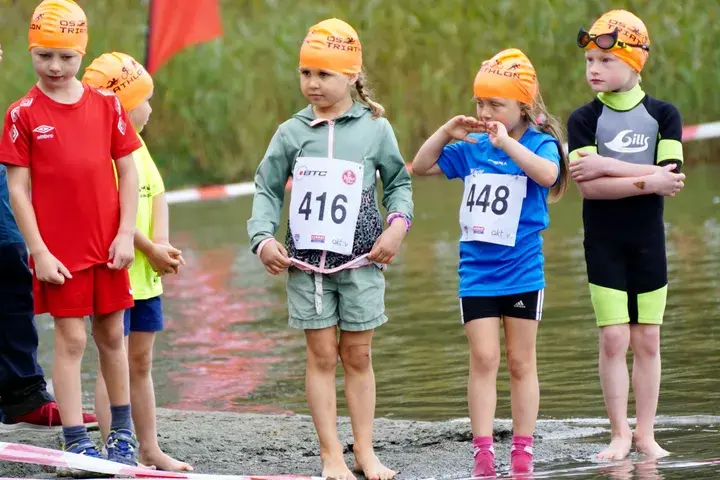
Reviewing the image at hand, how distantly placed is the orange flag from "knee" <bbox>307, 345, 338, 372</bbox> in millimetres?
9399

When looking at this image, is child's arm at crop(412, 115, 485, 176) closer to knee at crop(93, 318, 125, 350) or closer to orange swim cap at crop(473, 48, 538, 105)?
orange swim cap at crop(473, 48, 538, 105)

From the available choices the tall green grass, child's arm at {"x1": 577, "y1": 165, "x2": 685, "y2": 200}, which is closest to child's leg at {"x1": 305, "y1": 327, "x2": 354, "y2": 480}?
child's arm at {"x1": 577, "y1": 165, "x2": 685, "y2": 200}

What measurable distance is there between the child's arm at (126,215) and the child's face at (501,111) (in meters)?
1.45

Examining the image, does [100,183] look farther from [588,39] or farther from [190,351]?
[190,351]

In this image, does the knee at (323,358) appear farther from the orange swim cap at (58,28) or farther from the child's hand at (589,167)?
the orange swim cap at (58,28)

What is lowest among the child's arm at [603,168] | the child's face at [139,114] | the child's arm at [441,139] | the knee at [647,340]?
the knee at [647,340]

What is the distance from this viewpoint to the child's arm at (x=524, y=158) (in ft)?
20.2

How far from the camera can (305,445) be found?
22.1 ft

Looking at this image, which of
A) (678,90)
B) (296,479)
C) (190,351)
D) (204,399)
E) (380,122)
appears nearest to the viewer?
(296,479)

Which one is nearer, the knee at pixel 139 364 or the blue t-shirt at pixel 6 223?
the knee at pixel 139 364

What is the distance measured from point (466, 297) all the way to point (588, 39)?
1.29 m

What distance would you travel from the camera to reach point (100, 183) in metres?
6.04

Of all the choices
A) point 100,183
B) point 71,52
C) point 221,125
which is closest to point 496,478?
point 100,183

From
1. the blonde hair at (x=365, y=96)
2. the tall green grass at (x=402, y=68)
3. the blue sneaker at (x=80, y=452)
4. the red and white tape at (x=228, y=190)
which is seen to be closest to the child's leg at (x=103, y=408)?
the blue sneaker at (x=80, y=452)
